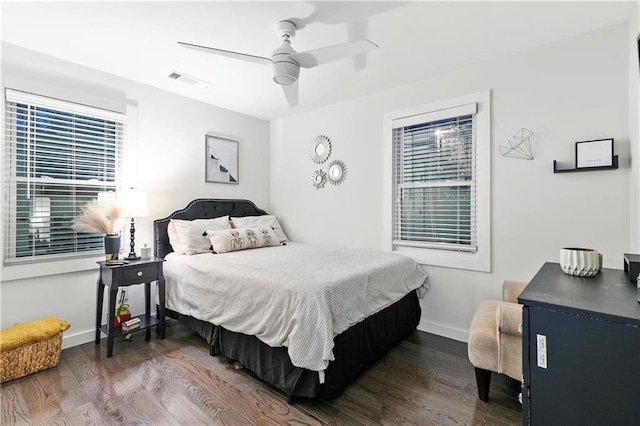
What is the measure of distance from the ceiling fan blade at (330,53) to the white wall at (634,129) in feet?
5.67

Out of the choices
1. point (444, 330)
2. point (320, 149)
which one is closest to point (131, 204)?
point (320, 149)

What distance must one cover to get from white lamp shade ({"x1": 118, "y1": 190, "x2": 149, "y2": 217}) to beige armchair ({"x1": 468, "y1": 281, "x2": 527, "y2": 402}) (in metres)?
2.97

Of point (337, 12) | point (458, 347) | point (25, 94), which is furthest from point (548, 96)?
point (25, 94)

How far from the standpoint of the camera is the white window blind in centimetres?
293

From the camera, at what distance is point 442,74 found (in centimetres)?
302

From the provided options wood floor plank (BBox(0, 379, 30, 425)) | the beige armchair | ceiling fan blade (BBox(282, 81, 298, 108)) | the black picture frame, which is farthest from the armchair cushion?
wood floor plank (BBox(0, 379, 30, 425))

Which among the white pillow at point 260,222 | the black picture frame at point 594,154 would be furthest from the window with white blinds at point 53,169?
the black picture frame at point 594,154

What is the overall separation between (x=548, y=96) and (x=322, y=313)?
2.54 meters

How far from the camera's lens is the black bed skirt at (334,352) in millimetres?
1911

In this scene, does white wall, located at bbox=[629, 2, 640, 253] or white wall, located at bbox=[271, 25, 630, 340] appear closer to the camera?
white wall, located at bbox=[629, 2, 640, 253]

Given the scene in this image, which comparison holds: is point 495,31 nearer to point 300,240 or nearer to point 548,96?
point 548,96

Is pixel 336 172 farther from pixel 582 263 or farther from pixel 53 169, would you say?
pixel 53 169

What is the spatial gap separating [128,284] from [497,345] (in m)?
2.94

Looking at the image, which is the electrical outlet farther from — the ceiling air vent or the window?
the ceiling air vent
